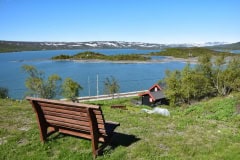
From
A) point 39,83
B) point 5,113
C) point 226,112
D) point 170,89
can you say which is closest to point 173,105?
point 170,89

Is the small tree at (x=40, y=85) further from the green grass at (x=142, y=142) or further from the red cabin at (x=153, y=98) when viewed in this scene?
the green grass at (x=142, y=142)

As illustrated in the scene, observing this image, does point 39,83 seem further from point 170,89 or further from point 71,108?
point 71,108

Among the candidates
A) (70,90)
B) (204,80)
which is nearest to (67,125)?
(204,80)

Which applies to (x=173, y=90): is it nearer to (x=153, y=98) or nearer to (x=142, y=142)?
(x=153, y=98)

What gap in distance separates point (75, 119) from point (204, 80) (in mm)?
28669

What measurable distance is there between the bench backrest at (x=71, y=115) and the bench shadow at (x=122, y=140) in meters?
0.64

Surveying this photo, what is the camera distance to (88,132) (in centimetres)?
418

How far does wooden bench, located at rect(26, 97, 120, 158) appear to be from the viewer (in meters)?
3.69

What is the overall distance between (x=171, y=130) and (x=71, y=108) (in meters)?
2.65

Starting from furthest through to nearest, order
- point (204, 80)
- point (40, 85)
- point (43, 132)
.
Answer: point (40, 85)
point (204, 80)
point (43, 132)

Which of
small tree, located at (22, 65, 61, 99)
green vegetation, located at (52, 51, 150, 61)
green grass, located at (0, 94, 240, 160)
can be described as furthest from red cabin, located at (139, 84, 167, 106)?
green vegetation, located at (52, 51, 150, 61)

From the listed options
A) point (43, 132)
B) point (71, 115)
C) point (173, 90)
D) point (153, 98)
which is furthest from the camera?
point (153, 98)

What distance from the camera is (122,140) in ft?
15.7

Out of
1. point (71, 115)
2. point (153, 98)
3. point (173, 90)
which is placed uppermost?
point (71, 115)
